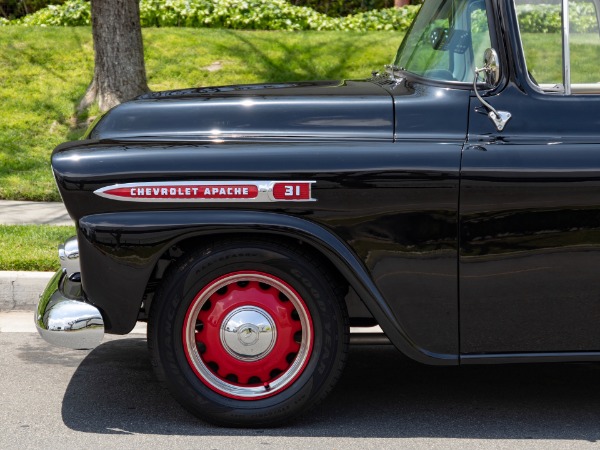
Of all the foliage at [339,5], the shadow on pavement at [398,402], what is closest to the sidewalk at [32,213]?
the shadow on pavement at [398,402]

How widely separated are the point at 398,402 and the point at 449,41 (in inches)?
62.3

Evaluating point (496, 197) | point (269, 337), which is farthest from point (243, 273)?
point (496, 197)

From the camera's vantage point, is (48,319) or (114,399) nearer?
(48,319)

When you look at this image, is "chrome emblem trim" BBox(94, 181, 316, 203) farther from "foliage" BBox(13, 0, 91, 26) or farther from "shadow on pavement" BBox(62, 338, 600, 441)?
"foliage" BBox(13, 0, 91, 26)

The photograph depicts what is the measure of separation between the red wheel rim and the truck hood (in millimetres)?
631

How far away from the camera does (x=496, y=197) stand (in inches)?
154

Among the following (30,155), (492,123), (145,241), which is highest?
(492,123)

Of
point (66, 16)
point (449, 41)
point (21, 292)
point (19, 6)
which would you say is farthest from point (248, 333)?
point (19, 6)

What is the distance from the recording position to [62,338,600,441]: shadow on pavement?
416 centimetres

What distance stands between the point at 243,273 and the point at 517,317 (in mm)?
1076

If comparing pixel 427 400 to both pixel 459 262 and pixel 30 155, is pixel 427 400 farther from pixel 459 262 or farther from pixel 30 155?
pixel 30 155

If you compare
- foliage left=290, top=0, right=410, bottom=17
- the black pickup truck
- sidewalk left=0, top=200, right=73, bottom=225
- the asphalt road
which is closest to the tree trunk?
sidewalk left=0, top=200, right=73, bottom=225

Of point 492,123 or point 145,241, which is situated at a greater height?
point 492,123

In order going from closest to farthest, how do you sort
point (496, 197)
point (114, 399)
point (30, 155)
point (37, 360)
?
point (496, 197) → point (114, 399) → point (37, 360) → point (30, 155)
